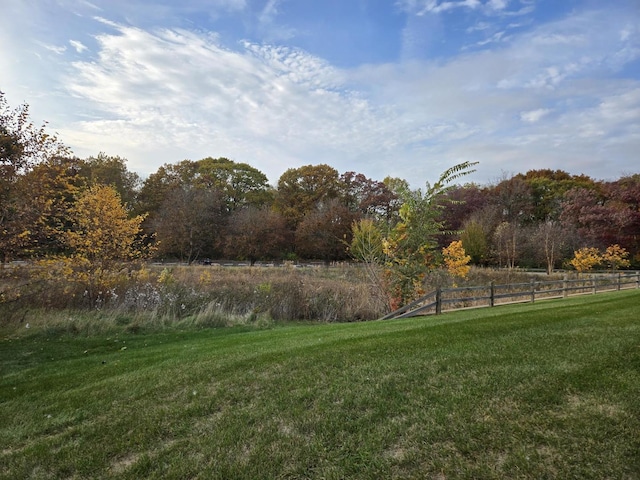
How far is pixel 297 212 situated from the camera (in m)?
51.1

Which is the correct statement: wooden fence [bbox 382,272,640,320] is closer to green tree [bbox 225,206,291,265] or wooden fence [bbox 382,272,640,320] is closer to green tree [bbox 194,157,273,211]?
green tree [bbox 225,206,291,265]

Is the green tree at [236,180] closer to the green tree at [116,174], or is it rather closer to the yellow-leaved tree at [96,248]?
the green tree at [116,174]

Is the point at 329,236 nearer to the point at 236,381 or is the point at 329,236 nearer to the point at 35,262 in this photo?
the point at 35,262

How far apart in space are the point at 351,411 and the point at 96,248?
44.3 feet

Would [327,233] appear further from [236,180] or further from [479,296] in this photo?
[479,296]

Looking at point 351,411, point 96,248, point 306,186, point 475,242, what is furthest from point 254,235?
point 351,411

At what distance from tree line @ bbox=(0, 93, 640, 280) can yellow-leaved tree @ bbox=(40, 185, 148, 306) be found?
0.53ft

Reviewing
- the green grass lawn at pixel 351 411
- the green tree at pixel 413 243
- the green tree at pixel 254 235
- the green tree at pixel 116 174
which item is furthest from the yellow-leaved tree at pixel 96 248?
the green tree at pixel 116 174

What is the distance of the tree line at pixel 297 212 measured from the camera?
1024cm

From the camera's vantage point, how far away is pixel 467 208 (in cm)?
4962

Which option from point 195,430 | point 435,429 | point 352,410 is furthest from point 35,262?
point 435,429

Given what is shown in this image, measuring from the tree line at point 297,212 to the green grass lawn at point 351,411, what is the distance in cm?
591

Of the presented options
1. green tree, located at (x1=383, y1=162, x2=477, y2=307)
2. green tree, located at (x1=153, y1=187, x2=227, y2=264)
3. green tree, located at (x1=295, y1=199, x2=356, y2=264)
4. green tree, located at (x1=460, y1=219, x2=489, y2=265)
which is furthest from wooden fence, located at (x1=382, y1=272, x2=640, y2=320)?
green tree, located at (x1=153, y1=187, x2=227, y2=264)

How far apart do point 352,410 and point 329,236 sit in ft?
123
